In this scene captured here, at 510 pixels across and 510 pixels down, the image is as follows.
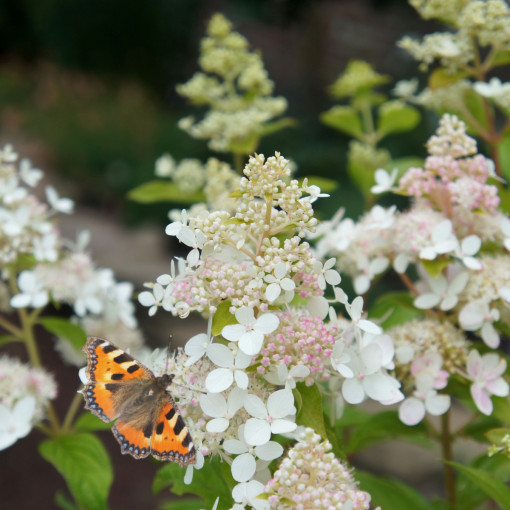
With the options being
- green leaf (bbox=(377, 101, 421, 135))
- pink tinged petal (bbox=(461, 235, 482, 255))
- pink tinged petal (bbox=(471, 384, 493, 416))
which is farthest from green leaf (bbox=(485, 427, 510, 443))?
green leaf (bbox=(377, 101, 421, 135))

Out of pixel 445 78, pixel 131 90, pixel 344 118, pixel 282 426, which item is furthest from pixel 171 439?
pixel 131 90

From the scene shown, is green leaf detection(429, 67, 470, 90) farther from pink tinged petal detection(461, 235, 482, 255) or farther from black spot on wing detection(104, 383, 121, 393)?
black spot on wing detection(104, 383, 121, 393)

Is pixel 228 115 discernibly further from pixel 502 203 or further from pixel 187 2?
pixel 187 2

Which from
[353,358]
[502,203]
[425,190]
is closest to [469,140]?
[425,190]

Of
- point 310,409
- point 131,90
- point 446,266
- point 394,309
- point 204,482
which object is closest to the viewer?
point 310,409

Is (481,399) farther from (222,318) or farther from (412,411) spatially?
(222,318)

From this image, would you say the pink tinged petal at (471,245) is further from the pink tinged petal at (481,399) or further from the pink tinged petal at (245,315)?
the pink tinged petal at (245,315)

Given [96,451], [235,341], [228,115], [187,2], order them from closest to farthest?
[235,341] < [96,451] < [228,115] < [187,2]
